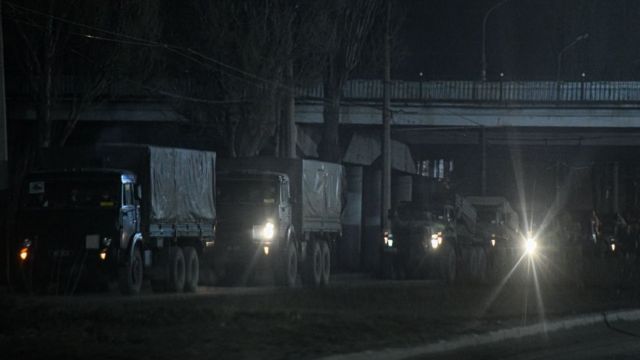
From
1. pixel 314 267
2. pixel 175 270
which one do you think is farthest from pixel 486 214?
pixel 175 270

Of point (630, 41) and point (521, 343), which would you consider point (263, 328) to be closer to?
point (521, 343)

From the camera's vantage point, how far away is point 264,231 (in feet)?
104

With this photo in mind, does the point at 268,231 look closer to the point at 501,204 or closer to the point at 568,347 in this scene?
the point at 568,347

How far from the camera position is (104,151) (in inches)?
1054

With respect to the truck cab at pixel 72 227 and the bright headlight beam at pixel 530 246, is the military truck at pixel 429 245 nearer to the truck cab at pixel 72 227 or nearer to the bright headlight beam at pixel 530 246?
the bright headlight beam at pixel 530 246

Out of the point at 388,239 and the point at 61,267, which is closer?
the point at 61,267

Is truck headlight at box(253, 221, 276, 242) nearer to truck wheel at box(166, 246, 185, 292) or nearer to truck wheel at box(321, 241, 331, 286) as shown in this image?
truck wheel at box(166, 246, 185, 292)

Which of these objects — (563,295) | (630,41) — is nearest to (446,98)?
(630,41)

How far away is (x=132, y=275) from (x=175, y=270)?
2.21m

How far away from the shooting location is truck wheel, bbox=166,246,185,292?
27.7 m

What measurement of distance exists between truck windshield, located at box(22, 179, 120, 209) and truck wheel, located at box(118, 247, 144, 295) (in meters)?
1.41

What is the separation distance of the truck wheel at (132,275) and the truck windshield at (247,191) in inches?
226

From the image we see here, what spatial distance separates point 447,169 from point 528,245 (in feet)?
146

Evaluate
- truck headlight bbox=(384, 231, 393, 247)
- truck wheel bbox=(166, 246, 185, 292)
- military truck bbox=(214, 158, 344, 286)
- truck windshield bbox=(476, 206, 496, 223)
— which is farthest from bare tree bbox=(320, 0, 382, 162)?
truck wheel bbox=(166, 246, 185, 292)
